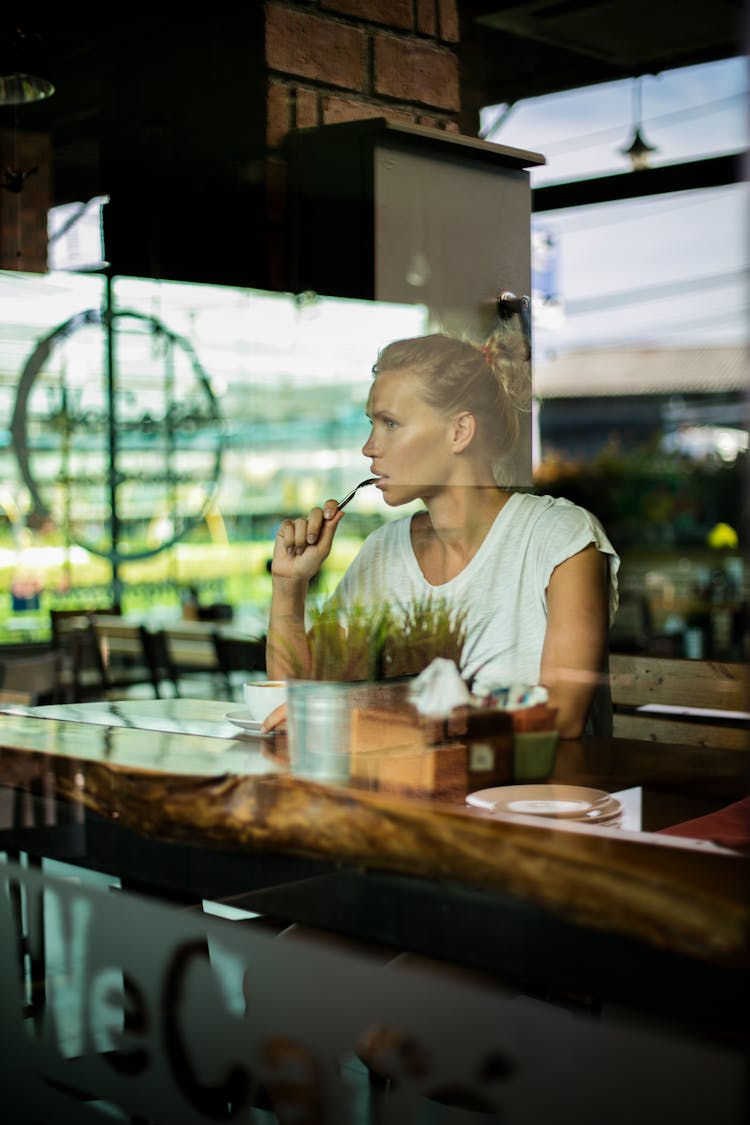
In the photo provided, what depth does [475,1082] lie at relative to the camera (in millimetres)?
1114

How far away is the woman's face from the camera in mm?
1537

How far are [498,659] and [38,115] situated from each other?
4.64ft

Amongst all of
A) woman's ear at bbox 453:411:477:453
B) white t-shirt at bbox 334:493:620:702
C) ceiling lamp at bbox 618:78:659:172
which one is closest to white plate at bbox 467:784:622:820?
white t-shirt at bbox 334:493:620:702

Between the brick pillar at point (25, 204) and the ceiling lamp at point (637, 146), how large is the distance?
3.79 ft

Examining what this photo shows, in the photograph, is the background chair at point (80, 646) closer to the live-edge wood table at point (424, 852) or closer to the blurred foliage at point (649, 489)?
the blurred foliage at point (649, 489)

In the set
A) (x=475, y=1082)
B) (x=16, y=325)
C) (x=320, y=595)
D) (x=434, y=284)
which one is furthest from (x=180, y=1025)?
(x=16, y=325)

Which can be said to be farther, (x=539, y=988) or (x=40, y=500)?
(x=40, y=500)

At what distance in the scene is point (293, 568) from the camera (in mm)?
1617

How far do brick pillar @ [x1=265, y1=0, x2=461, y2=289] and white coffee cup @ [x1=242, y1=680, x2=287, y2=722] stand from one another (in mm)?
733

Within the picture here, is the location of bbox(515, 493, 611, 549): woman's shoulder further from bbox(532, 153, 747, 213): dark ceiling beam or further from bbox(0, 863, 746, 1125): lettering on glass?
bbox(0, 863, 746, 1125): lettering on glass

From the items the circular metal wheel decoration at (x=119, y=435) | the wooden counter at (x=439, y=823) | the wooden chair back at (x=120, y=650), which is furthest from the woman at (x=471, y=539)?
A: the wooden chair back at (x=120, y=650)

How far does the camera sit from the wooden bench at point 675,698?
1921mm

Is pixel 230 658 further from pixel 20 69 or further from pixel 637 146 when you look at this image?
pixel 637 146

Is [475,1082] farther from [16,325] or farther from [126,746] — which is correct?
[16,325]
